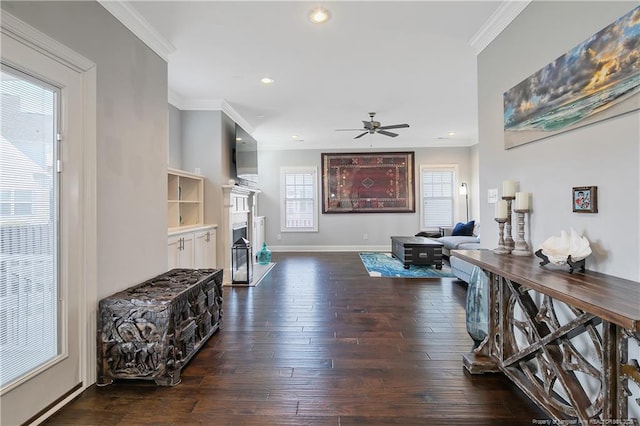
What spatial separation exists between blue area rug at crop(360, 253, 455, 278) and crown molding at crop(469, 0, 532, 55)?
3393mm

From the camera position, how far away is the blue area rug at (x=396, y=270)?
506 cm

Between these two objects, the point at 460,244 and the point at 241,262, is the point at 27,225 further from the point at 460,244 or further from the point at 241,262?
the point at 460,244

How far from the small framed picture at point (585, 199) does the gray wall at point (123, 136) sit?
3.01 m

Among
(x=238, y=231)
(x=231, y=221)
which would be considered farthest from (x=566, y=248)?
(x=238, y=231)

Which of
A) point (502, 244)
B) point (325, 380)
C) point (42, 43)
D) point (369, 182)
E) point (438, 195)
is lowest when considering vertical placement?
point (325, 380)

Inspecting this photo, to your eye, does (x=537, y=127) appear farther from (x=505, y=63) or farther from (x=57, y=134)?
(x=57, y=134)

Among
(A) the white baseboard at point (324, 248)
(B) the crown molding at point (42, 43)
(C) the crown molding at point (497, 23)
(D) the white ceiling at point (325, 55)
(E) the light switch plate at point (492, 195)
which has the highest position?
(D) the white ceiling at point (325, 55)

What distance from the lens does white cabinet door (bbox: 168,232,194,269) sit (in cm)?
343

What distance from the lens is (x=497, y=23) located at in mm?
2486

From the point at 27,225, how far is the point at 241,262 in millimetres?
3222

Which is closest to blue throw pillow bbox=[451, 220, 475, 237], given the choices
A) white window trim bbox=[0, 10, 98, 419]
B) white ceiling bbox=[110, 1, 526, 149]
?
white ceiling bbox=[110, 1, 526, 149]

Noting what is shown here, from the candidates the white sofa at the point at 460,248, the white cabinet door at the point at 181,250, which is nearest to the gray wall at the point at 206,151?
the white cabinet door at the point at 181,250

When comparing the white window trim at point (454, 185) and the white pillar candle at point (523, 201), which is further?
the white window trim at point (454, 185)

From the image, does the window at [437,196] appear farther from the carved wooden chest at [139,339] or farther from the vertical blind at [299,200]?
the carved wooden chest at [139,339]
